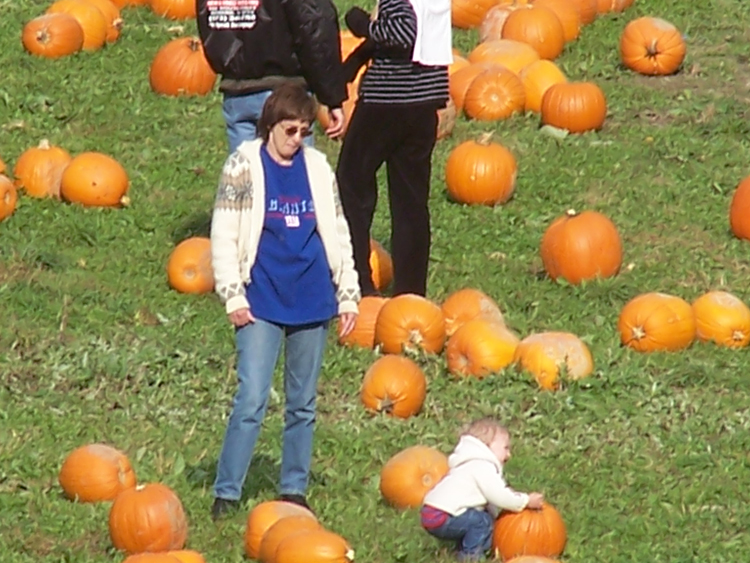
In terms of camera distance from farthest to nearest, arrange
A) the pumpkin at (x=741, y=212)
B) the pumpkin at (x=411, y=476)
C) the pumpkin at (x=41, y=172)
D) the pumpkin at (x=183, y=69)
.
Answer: the pumpkin at (x=183, y=69) → the pumpkin at (x=41, y=172) → the pumpkin at (x=741, y=212) → the pumpkin at (x=411, y=476)

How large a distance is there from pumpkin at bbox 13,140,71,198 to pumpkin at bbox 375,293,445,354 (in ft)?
10.5

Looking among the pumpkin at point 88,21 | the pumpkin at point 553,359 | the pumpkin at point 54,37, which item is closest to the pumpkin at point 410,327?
the pumpkin at point 553,359

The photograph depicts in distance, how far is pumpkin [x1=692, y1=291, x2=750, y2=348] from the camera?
9.09 metres

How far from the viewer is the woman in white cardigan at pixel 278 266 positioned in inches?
252

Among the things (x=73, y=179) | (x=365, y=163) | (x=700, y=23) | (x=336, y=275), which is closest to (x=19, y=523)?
(x=336, y=275)

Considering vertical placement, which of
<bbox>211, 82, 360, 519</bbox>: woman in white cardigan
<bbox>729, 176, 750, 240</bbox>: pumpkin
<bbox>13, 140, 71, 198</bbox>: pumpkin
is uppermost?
<bbox>211, 82, 360, 519</bbox>: woman in white cardigan

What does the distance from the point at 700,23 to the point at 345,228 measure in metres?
9.71

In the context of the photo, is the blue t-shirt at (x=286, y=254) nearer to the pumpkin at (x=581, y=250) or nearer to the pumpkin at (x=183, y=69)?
the pumpkin at (x=581, y=250)

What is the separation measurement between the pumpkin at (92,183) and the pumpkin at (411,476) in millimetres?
4581

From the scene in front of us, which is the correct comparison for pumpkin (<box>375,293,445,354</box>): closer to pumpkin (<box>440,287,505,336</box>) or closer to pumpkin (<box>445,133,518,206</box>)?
pumpkin (<box>440,287,505,336</box>)

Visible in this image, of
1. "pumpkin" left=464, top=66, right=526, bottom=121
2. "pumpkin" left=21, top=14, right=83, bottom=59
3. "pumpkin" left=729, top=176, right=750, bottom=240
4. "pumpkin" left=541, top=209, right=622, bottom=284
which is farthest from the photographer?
"pumpkin" left=21, top=14, right=83, bottom=59

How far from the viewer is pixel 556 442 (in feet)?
25.4

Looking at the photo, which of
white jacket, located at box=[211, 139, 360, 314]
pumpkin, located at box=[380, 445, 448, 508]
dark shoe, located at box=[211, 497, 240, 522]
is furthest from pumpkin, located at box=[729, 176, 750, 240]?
dark shoe, located at box=[211, 497, 240, 522]

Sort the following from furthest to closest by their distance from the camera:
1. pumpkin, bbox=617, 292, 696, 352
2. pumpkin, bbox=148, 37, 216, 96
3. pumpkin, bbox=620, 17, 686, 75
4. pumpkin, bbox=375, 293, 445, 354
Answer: pumpkin, bbox=620, 17, 686, 75, pumpkin, bbox=148, 37, 216, 96, pumpkin, bbox=617, 292, 696, 352, pumpkin, bbox=375, 293, 445, 354
